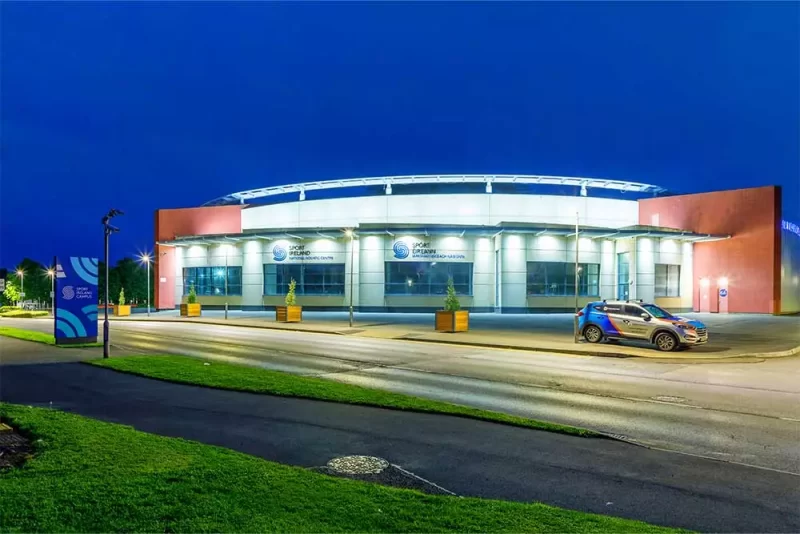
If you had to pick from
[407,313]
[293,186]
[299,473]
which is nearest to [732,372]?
[299,473]

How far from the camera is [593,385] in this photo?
43.4 ft

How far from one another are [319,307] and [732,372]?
107 feet

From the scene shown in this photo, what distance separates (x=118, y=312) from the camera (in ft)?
151

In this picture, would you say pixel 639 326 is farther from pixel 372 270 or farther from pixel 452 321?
pixel 372 270

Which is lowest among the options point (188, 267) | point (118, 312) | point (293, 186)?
point (118, 312)

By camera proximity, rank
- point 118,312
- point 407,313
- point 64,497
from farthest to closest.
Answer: point 118,312
point 407,313
point 64,497

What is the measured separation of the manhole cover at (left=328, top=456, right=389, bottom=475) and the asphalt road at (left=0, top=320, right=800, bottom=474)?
395cm

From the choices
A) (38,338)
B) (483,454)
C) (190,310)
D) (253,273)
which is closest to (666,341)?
(483,454)

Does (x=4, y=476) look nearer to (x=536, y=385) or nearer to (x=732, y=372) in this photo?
(x=536, y=385)

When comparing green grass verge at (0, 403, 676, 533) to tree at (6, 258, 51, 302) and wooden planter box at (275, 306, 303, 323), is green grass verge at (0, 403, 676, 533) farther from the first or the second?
tree at (6, 258, 51, 302)

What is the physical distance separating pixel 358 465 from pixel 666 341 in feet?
56.3

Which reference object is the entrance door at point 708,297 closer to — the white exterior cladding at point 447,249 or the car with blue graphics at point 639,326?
the white exterior cladding at point 447,249

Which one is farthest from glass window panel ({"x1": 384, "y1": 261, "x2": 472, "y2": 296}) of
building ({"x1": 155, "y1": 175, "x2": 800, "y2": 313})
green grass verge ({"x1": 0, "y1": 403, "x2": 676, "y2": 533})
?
green grass verge ({"x1": 0, "y1": 403, "x2": 676, "y2": 533})

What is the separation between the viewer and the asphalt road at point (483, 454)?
5.69 meters
